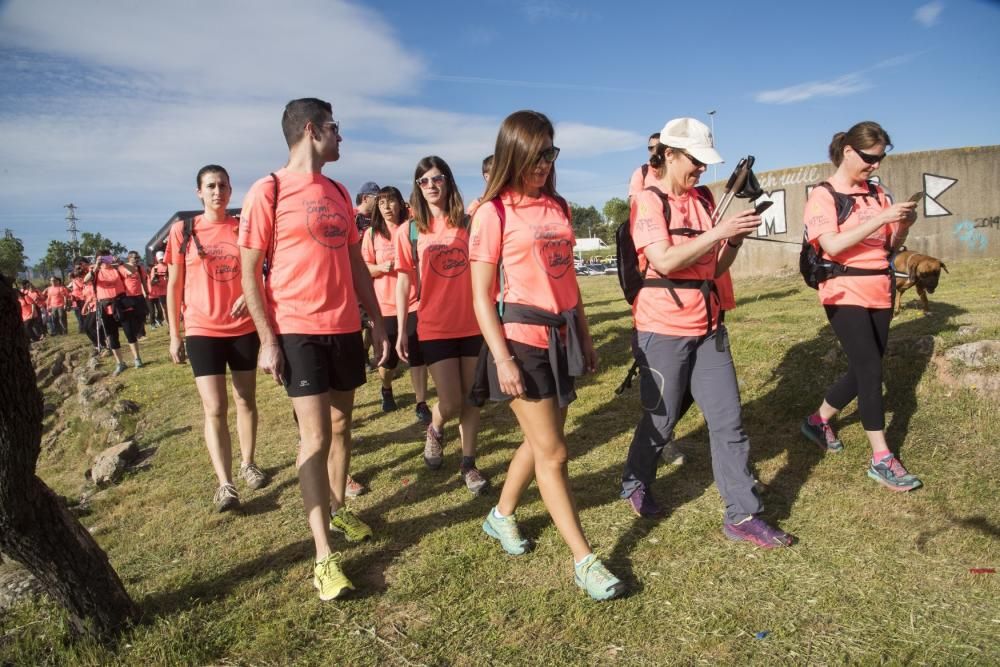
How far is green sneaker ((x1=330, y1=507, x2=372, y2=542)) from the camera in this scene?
362 cm

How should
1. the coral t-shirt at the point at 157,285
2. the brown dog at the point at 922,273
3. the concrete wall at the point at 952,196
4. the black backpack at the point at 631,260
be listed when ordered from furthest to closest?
the coral t-shirt at the point at 157,285 < the concrete wall at the point at 952,196 < the brown dog at the point at 922,273 < the black backpack at the point at 631,260

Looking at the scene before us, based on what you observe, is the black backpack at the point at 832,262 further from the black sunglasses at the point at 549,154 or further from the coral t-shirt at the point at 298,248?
the coral t-shirt at the point at 298,248

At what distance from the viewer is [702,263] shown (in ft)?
10.7

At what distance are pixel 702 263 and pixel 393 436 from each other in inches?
142

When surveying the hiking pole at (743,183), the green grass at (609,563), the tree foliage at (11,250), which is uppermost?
the tree foliage at (11,250)

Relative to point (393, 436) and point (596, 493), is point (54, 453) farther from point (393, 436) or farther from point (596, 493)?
point (596, 493)

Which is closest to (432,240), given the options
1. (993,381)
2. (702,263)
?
(702,263)

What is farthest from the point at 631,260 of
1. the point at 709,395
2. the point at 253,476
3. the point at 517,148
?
the point at 253,476

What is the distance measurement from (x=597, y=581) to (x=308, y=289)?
193 cm

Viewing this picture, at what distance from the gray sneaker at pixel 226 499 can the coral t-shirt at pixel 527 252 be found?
8.52 ft

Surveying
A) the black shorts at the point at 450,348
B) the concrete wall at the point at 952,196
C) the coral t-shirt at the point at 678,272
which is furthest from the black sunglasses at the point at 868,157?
the concrete wall at the point at 952,196

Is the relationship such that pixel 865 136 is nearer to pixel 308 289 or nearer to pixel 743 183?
pixel 743 183

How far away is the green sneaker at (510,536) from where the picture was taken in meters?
3.35

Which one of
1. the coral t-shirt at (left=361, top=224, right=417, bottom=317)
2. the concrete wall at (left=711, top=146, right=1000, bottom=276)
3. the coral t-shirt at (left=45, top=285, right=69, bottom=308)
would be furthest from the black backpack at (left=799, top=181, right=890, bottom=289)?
the coral t-shirt at (left=45, top=285, right=69, bottom=308)
